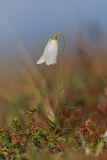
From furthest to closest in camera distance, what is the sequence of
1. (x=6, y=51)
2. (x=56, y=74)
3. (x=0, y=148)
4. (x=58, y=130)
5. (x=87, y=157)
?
(x=6, y=51)
(x=56, y=74)
(x=58, y=130)
(x=0, y=148)
(x=87, y=157)

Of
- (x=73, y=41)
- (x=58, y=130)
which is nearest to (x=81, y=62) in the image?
(x=73, y=41)

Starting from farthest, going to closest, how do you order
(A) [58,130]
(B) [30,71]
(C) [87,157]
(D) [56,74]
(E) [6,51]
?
(E) [6,51] < (D) [56,74] < (B) [30,71] < (A) [58,130] < (C) [87,157]

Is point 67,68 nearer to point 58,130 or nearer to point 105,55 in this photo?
point 105,55

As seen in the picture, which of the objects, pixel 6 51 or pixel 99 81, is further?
pixel 6 51

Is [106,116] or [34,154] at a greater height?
[34,154]

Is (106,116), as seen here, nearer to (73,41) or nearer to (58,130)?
(58,130)

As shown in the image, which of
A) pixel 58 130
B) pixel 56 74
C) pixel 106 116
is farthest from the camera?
pixel 56 74

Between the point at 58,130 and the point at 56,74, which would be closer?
the point at 58,130

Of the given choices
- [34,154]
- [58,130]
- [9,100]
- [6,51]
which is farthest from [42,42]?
[34,154]

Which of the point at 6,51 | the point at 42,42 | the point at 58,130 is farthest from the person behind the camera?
the point at 6,51
